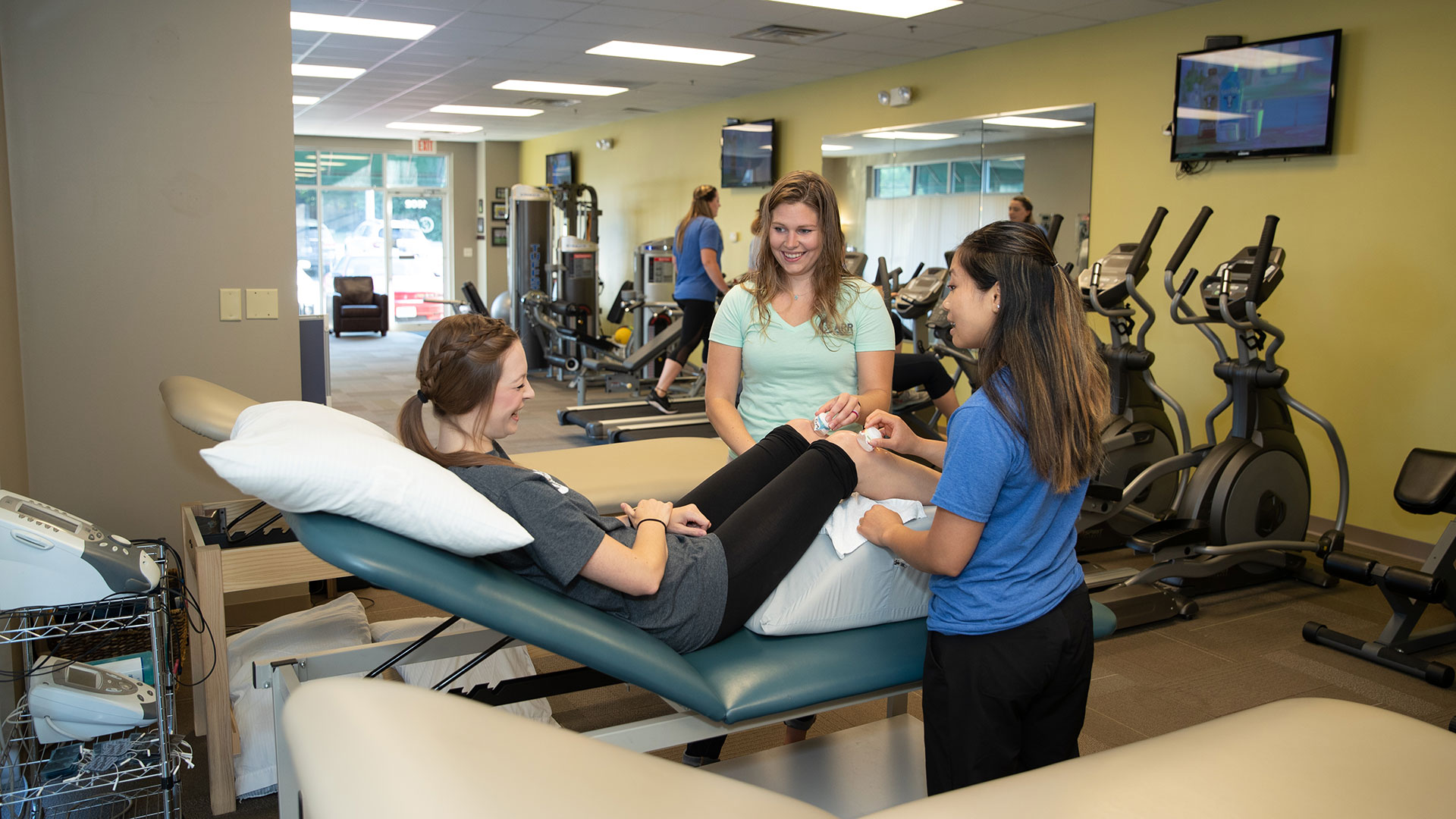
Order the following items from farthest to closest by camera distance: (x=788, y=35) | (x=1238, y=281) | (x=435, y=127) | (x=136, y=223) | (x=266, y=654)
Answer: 1. (x=435, y=127)
2. (x=788, y=35)
3. (x=1238, y=281)
4. (x=136, y=223)
5. (x=266, y=654)

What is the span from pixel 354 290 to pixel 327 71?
545 cm

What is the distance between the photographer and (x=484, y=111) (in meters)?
10.3

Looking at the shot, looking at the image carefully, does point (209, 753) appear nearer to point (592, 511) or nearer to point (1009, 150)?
point (592, 511)

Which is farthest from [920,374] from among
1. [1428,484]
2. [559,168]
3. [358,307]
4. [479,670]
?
[358,307]

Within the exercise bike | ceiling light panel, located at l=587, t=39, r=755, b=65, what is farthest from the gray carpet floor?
ceiling light panel, located at l=587, t=39, r=755, b=65

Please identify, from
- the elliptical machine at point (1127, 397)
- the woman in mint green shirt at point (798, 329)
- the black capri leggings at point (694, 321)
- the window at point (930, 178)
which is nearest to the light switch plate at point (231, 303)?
the woman in mint green shirt at point (798, 329)

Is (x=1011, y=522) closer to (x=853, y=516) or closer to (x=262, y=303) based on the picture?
(x=853, y=516)

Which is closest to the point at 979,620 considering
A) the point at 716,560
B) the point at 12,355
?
the point at 716,560

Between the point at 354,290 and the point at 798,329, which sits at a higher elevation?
the point at 798,329

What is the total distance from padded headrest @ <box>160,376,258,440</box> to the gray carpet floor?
865 mm

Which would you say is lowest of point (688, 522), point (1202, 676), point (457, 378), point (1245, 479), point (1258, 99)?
point (1202, 676)

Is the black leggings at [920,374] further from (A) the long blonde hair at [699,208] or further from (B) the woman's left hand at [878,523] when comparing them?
(A) the long blonde hair at [699,208]

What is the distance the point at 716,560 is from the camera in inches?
68.6

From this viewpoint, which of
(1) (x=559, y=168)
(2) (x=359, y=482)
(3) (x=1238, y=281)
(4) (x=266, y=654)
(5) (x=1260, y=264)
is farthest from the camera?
(1) (x=559, y=168)
